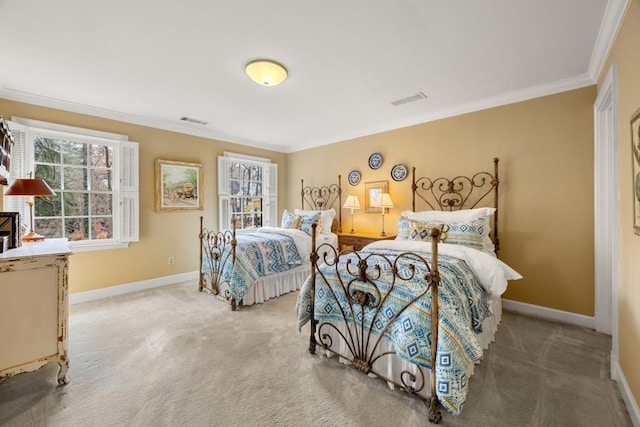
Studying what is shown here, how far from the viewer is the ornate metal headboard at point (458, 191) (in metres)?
3.27

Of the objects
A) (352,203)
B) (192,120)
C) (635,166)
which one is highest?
(192,120)

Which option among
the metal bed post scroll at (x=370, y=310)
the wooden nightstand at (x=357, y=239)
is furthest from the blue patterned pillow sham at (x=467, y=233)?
the wooden nightstand at (x=357, y=239)

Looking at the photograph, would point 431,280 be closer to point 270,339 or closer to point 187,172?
point 270,339

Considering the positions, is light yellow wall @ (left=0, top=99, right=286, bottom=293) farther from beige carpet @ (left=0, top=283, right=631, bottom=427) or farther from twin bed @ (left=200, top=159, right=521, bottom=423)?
twin bed @ (left=200, top=159, right=521, bottom=423)

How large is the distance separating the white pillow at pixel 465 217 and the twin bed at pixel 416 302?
11 mm

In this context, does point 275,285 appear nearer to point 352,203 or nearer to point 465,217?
point 352,203

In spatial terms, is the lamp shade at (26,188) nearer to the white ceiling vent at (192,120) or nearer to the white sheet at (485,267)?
the white ceiling vent at (192,120)

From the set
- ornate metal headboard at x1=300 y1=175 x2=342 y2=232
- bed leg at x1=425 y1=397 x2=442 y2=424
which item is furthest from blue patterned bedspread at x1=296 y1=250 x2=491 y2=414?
ornate metal headboard at x1=300 y1=175 x2=342 y2=232

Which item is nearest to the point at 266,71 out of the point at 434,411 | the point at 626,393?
the point at 434,411

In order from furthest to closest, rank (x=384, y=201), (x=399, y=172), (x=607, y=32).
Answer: (x=399, y=172)
(x=384, y=201)
(x=607, y=32)

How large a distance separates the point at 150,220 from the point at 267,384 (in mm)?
3313

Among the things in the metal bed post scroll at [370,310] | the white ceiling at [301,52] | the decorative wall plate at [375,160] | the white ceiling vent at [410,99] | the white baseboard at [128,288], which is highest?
the white ceiling vent at [410,99]

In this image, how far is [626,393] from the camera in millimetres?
1697

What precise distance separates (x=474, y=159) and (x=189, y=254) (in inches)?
177
